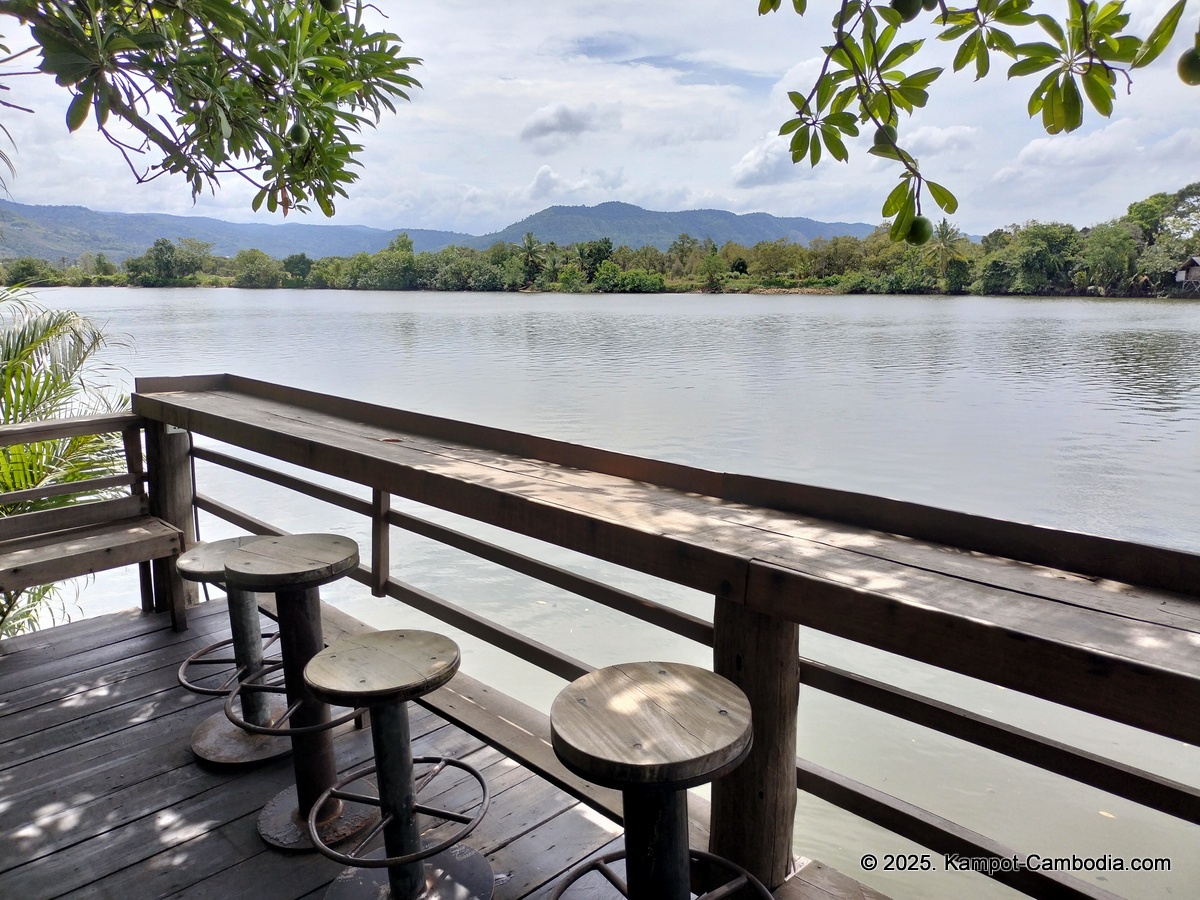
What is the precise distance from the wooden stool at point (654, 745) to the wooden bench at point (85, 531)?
2.29 m

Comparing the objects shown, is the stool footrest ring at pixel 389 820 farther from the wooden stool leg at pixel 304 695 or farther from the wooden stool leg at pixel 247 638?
the wooden stool leg at pixel 247 638

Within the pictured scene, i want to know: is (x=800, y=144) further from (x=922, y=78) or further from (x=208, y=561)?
(x=208, y=561)

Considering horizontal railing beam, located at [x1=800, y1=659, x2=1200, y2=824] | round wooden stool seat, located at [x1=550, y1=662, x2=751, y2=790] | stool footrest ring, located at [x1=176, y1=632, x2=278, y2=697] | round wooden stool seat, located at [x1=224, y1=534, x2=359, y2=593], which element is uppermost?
round wooden stool seat, located at [x1=550, y1=662, x2=751, y2=790]

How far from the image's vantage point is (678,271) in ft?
201

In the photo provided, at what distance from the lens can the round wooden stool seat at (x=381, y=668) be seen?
4.43 feet

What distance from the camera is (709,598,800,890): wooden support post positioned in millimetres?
1257

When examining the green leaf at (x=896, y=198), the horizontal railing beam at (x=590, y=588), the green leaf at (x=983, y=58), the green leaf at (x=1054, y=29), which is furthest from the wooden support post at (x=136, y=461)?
the green leaf at (x=1054, y=29)

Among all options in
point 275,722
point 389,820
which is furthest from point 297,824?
point 389,820

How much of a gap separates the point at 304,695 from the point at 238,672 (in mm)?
547

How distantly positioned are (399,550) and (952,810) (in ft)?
26.1

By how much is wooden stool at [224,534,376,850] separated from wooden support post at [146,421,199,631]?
136 centimetres

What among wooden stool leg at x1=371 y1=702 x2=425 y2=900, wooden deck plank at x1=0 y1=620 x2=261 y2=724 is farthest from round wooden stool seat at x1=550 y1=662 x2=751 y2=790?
wooden deck plank at x1=0 y1=620 x2=261 y2=724

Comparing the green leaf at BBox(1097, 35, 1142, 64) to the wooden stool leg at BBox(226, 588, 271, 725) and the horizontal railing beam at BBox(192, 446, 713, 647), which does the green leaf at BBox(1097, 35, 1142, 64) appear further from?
the wooden stool leg at BBox(226, 588, 271, 725)

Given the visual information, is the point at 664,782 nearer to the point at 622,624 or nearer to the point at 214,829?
the point at 214,829
